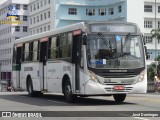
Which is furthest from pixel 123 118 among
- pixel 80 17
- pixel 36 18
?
Answer: pixel 36 18

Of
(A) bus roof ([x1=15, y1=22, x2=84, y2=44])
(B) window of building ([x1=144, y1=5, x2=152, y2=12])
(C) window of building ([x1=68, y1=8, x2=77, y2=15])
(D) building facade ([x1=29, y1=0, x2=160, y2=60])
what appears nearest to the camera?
(A) bus roof ([x1=15, y1=22, x2=84, y2=44])

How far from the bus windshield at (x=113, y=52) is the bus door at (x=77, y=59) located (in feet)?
1.70

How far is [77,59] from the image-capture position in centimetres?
1830

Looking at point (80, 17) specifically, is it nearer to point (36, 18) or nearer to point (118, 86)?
point (36, 18)

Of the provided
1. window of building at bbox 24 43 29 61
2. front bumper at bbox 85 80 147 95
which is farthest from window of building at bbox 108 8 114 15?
front bumper at bbox 85 80 147 95

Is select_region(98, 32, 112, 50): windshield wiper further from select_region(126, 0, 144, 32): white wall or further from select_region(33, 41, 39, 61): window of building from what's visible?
select_region(126, 0, 144, 32): white wall

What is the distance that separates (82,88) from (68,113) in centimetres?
366

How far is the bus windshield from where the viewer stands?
58.1ft

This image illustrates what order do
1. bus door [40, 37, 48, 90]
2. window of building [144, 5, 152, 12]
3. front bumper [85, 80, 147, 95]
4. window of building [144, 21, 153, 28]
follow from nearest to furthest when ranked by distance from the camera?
1. front bumper [85, 80, 147, 95]
2. bus door [40, 37, 48, 90]
3. window of building [144, 21, 153, 28]
4. window of building [144, 5, 152, 12]

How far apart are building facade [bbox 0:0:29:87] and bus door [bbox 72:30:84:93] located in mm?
82734

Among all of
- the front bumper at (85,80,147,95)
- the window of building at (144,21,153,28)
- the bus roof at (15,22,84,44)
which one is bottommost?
the front bumper at (85,80,147,95)

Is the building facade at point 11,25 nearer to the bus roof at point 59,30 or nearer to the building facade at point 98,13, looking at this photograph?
the building facade at point 98,13

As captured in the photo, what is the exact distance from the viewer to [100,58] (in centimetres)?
1770

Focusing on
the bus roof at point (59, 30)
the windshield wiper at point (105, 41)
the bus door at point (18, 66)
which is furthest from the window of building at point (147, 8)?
the windshield wiper at point (105, 41)
